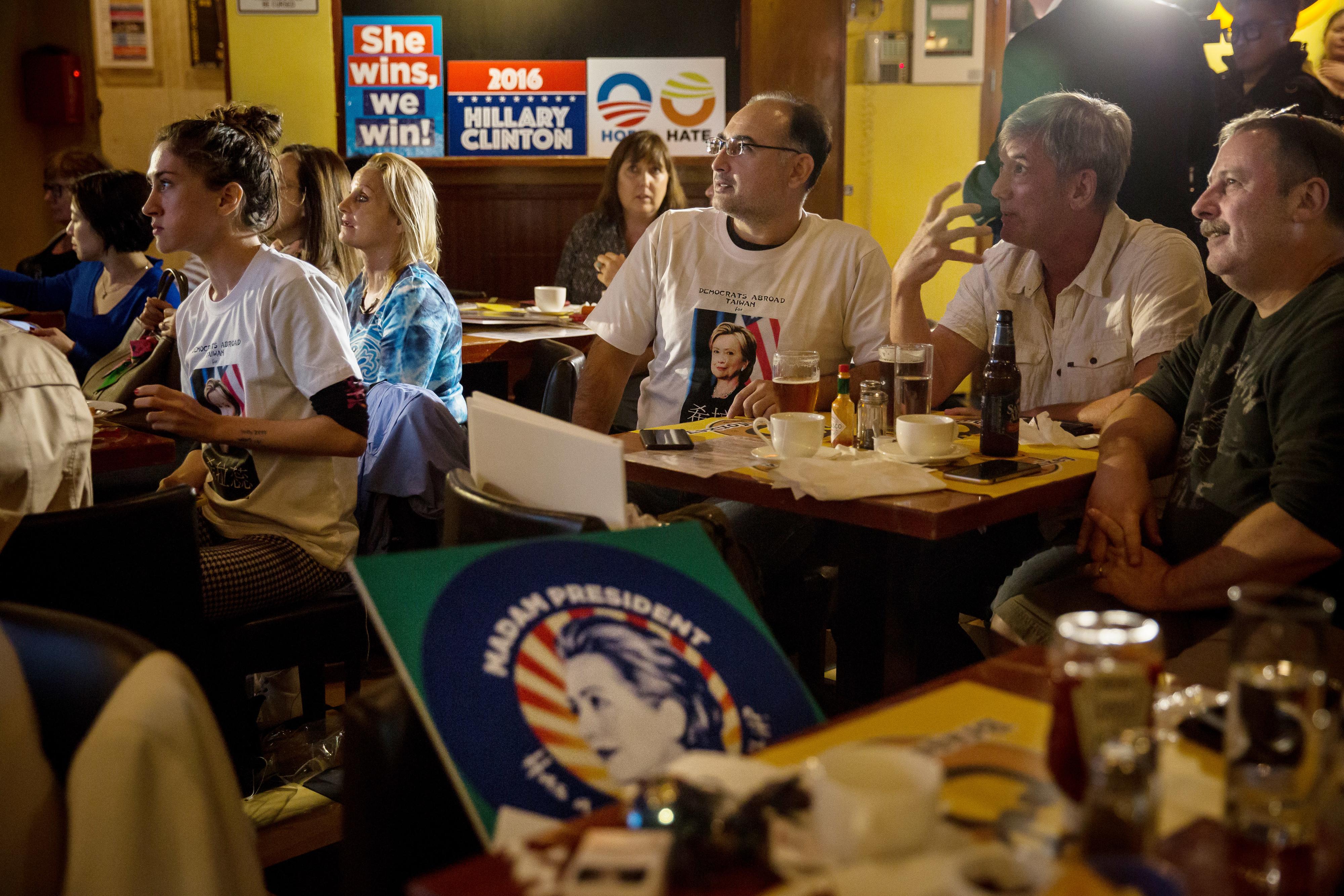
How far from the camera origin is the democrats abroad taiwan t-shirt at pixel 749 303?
9.07 feet

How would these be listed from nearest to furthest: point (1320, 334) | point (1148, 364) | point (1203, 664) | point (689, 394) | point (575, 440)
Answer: point (575, 440), point (1203, 664), point (1320, 334), point (1148, 364), point (689, 394)

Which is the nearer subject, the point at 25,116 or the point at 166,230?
the point at 166,230

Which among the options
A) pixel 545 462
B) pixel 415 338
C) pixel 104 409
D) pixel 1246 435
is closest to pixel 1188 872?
pixel 545 462

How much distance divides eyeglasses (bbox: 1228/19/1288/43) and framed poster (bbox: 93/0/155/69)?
5563 millimetres

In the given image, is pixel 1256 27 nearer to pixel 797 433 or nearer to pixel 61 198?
pixel 797 433

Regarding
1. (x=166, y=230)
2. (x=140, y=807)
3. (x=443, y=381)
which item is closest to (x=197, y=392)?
(x=166, y=230)

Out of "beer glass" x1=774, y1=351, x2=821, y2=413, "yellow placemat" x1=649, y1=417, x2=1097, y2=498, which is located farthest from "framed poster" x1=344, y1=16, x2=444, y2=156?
"beer glass" x1=774, y1=351, x2=821, y2=413

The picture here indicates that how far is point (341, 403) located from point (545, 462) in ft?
3.29

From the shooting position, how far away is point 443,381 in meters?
3.18

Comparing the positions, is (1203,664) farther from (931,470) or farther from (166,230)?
(166,230)

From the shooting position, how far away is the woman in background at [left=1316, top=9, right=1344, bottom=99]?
149 inches

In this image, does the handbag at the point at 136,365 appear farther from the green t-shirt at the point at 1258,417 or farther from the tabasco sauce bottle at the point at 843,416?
the green t-shirt at the point at 1258,417

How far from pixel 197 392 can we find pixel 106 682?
4.86 feet

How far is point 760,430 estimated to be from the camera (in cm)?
232
